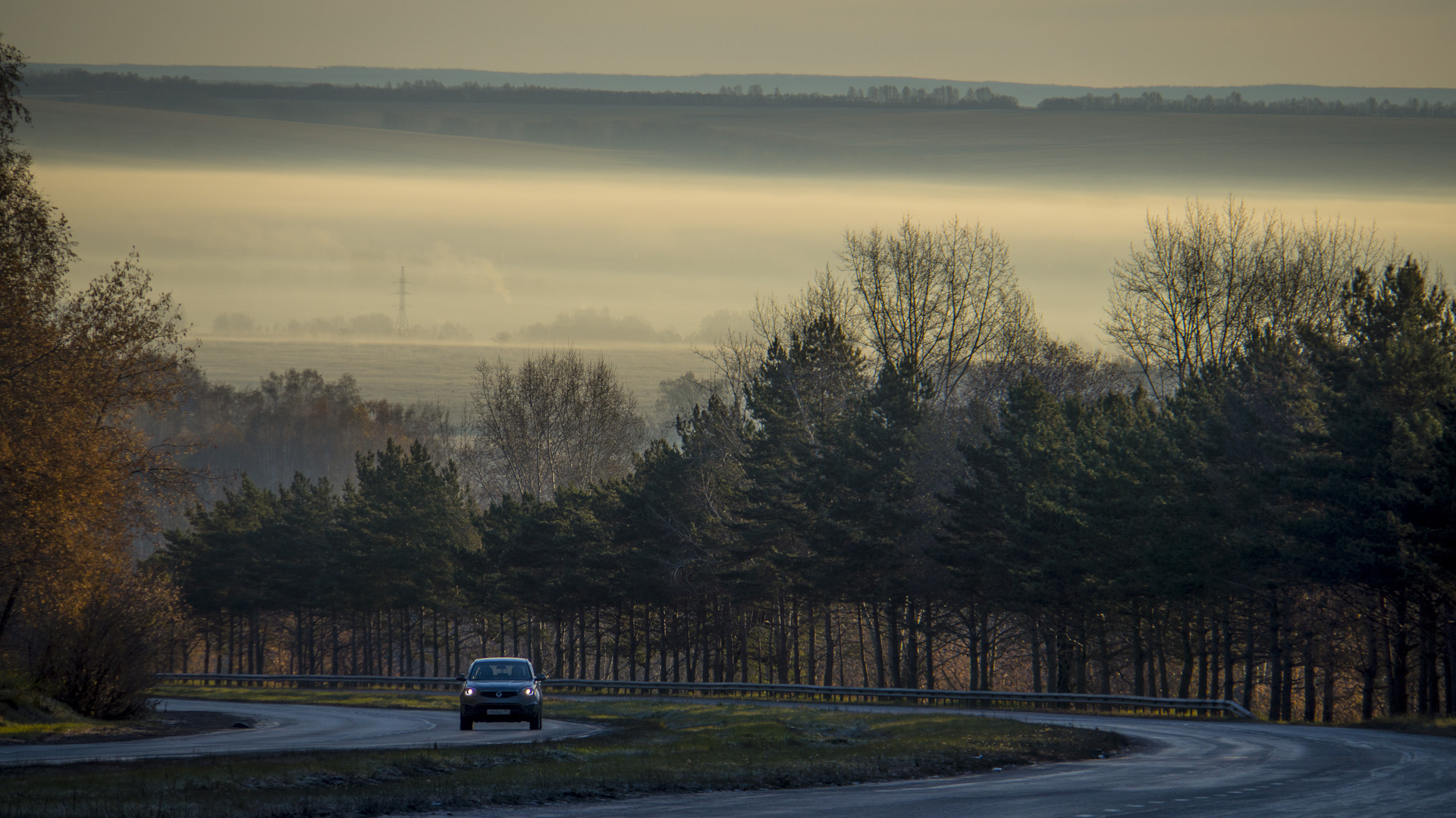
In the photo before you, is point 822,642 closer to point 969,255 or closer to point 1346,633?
point 969,255

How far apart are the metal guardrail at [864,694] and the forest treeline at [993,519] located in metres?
4.18

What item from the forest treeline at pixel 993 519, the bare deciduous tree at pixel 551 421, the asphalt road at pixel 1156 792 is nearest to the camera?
the asphalt road at pixel 1156 792

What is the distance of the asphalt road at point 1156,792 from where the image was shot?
53.1 ft

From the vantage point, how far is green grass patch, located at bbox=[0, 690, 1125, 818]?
16.5 m

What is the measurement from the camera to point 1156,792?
1822cm

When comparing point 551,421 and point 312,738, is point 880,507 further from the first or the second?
point 551,421

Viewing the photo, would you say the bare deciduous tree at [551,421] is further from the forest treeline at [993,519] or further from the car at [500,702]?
the car at [500,702]

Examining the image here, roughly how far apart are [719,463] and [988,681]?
63.4 feet

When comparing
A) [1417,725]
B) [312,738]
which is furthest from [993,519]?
[312,738]

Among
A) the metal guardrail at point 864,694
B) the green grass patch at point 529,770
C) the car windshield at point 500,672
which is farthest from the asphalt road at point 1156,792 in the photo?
the metal guardrail at point 864,694

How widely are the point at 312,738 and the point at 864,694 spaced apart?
87.2 feet

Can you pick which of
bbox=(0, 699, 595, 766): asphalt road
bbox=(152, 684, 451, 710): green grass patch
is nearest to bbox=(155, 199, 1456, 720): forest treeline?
bbox=(152, 684, 451, 710): green grass patch

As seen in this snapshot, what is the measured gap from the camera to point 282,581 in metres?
83.6

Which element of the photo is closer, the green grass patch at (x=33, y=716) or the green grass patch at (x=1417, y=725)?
the green grass patch at (x=33, y=716)
